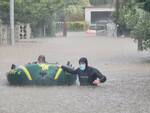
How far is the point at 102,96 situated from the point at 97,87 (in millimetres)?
2035

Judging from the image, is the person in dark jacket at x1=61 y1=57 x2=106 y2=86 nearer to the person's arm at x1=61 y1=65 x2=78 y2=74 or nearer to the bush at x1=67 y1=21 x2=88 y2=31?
the person's arm at x1=61 y1=65 x2=78 y2=74

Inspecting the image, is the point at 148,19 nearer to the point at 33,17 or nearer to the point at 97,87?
the point at 97,87

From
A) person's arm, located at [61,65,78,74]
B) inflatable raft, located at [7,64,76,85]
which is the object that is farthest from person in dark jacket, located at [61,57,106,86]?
inflatable raft, located at [7,64,76,85]

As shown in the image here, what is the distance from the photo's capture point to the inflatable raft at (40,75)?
706 inches

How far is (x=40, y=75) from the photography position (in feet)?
59.3

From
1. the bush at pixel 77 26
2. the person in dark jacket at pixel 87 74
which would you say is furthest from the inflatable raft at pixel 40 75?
the bush at pixel 77 26

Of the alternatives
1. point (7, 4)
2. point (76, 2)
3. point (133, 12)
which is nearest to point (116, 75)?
point (133, 12)

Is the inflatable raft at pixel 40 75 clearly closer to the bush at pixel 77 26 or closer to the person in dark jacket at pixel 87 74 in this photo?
the person in dark jacket at pixel 87 74

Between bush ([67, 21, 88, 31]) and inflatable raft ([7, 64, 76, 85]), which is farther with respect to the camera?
bush ([67, 21, 88, 31])

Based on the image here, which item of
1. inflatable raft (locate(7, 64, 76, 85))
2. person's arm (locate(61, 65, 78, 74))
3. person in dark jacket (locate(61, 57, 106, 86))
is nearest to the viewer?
person in dark jacket (locate(61, 57, 106, 86))

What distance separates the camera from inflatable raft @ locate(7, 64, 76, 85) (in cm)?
1794

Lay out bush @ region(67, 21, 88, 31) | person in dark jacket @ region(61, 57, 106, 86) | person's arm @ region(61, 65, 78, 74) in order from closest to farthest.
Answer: person in dark jacket @ region(61, 57, 106, 86)
person's arm @ region(61, 65, 78, 74)
bush @ region(67, 21, 88, 31)

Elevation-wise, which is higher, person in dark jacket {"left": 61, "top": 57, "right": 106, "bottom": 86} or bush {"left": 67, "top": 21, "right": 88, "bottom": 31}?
person in dark jacket {"left": 61, "top": 57, "right": 106, "bottom": 86}

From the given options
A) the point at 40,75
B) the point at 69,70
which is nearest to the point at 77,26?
the point at 40,75
